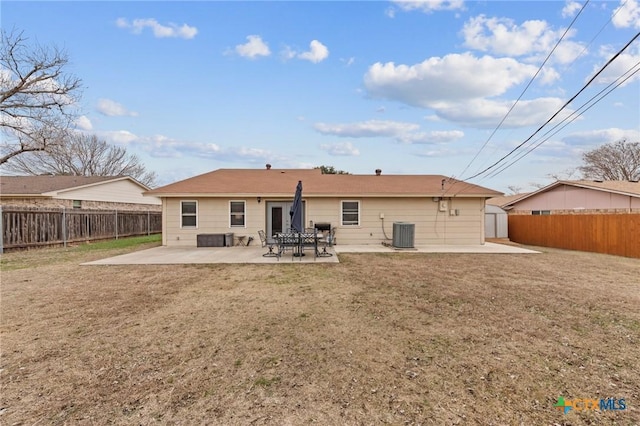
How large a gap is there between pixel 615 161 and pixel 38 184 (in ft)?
152

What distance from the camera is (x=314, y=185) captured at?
545 inches

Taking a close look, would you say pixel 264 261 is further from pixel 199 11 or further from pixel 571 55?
pixel 571 55

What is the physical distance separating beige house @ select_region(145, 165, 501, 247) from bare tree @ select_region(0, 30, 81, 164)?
8.27 m

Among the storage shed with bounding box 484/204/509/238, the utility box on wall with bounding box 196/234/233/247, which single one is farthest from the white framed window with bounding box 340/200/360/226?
the storage shed with bounding box 484/204/509/238

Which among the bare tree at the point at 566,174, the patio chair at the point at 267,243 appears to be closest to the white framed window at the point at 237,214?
the patio chair at the point at 267,243

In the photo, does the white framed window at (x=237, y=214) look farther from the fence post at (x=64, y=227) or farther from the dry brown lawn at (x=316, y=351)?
the fence post at (x=64, y=227)

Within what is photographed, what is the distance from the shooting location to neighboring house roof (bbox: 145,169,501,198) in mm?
12625

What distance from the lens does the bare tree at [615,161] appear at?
28500mm

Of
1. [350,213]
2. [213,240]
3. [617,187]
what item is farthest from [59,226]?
[617,187]

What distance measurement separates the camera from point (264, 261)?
897 cm

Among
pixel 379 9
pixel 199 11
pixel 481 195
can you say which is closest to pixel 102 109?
pixel 199 11

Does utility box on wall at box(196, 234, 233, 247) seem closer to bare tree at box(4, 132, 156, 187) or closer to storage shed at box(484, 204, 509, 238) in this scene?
storage shed at box(484, 204, 509, 238)

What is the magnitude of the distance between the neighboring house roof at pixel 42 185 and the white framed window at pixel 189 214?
9.57m

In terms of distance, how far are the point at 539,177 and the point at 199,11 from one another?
45.5 m
